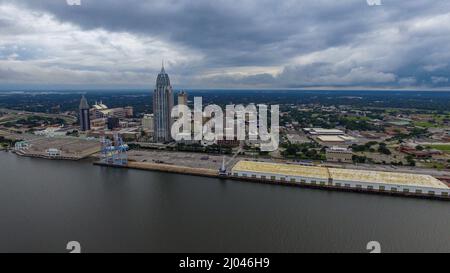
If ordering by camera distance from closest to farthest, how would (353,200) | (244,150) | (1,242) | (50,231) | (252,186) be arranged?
(1,242)
(50,231)
(353,200)
(252,186)
(244,150)

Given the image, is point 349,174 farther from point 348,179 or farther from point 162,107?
point 162,107

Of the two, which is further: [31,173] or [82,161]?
[82,161]

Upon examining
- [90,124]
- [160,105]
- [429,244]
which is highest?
[160,105]

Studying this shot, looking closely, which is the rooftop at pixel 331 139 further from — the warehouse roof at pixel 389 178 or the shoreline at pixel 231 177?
the shoreline at pixel 231 177

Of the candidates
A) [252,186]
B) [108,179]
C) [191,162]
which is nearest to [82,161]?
[108,179]

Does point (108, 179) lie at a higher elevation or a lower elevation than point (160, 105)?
lower

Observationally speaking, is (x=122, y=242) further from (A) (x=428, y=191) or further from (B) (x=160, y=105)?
(B) (x=160, y=105)

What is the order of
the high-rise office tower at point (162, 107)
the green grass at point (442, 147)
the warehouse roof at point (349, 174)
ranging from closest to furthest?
the warehouse roof at point (349, 174) < the green grass at point (442, 147) < the high-rise office tower at point (162, 107)

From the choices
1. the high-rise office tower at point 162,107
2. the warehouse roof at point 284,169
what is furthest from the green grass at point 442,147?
the high-rise office tower at point 162,107

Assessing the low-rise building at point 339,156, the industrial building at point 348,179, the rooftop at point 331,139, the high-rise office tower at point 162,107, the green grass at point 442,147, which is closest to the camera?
the industrial building at point 348,179
